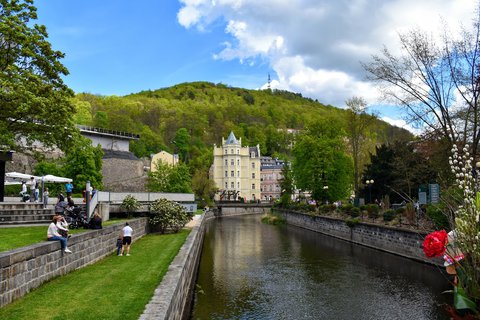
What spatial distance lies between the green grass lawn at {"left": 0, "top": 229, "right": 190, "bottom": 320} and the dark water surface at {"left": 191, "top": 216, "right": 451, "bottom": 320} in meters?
2.68

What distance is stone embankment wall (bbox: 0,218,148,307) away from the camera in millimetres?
9020

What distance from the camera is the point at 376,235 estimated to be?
31.0 metres

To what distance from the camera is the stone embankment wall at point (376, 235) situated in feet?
82.6

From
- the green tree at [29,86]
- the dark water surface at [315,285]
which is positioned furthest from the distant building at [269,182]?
the green tree at [29,86]

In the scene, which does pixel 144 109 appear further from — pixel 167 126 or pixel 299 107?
pixel 299 107

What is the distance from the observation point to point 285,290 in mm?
18266

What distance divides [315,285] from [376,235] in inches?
532

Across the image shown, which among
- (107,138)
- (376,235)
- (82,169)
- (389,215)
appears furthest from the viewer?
(107,138)

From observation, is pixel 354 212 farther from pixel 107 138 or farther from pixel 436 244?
pixel 107 138

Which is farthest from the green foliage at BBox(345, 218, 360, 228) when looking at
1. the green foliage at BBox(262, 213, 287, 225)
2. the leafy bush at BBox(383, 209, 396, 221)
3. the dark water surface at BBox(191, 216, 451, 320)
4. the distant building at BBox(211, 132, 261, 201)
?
the distant building at BBox(211, 132, 261, 201)

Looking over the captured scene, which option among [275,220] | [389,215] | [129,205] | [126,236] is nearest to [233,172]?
[275,220]

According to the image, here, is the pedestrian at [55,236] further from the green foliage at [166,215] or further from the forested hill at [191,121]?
the forested hill at [191,121]

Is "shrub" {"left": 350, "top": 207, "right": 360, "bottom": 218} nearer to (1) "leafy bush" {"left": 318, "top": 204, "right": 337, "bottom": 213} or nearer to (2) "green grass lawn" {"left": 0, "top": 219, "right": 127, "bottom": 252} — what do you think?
(1) "leafy bush" {"left": 318, "top": 204, "right": 337, "bottom": 213}

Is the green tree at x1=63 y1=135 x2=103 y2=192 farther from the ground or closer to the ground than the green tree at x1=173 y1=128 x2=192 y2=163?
closer to the ground
